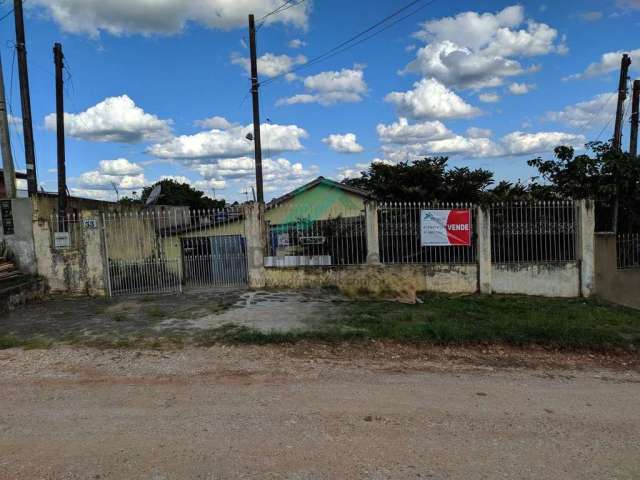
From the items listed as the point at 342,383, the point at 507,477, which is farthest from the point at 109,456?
the point at 507,477

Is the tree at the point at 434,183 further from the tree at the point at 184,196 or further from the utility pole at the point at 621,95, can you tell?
the tree at the point at 184,196

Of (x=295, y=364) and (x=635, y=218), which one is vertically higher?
(x=635, y=218)

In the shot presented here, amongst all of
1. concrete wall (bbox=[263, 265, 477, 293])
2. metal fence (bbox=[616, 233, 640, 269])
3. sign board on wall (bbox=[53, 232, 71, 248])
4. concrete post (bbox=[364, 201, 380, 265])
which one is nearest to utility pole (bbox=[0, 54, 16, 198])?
sign board on wall (bbox=[53, 232, 71, 248])

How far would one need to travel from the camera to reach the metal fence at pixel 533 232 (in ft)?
39.4

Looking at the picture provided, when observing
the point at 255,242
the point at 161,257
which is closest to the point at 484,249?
the point at 255,242

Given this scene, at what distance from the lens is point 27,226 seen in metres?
11.6

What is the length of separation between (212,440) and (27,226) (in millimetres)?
10259

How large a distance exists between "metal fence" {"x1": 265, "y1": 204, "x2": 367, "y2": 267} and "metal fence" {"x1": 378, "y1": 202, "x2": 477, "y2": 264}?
532mm

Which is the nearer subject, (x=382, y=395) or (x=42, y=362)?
(x=382, y=395)

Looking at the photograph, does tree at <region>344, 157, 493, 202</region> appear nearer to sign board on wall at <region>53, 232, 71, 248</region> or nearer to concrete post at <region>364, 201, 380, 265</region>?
concrete post at <region>364, 201, 380, 265</region>

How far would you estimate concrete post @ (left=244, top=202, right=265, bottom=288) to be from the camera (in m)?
12.0

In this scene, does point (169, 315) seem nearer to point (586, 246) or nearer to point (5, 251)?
point (5, 251)

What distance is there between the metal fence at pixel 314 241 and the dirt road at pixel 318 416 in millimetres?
5658

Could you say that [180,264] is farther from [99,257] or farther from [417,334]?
[417,334]
